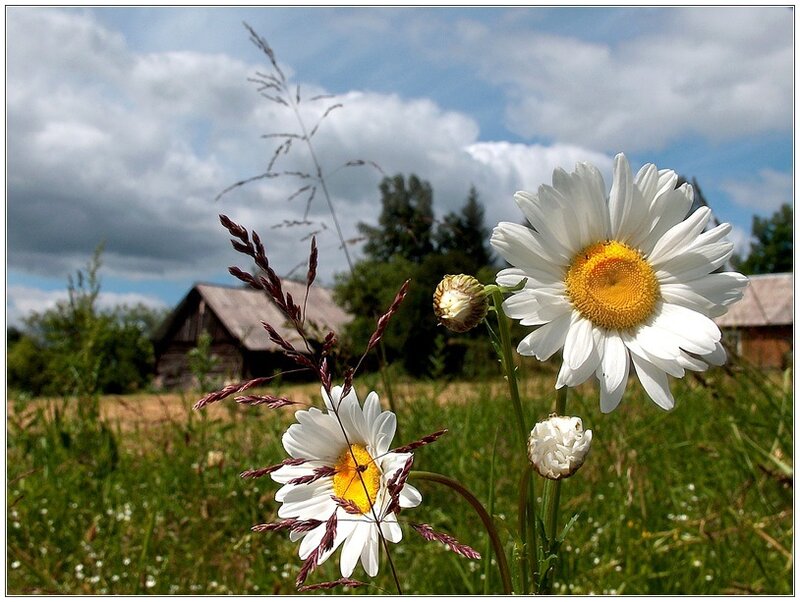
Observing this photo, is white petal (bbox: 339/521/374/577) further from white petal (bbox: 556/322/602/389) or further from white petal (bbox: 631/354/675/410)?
white petal (bbox: 631/354/675/410)

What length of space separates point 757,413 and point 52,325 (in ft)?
16.7

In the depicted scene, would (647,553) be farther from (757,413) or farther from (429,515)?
(757,413)

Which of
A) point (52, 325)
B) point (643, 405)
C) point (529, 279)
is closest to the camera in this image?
point (529, 279)

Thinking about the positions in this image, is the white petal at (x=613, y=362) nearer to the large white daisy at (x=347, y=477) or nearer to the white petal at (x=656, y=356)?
the white petal at (x=656, y=356)

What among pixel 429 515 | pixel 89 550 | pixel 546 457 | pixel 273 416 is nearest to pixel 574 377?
pixel 546 457

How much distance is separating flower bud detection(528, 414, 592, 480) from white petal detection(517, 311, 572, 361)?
0.36ft

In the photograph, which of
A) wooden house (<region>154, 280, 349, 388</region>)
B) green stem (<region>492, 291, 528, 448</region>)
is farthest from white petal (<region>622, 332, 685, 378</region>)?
wooden house (<region>154, 280, 349, 388</region>)

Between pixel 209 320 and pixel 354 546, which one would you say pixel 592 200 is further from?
pixel 209 320

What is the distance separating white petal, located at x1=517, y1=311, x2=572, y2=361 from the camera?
3.44 feet

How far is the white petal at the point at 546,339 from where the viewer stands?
1.05 m

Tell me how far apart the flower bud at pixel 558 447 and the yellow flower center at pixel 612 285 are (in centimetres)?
21

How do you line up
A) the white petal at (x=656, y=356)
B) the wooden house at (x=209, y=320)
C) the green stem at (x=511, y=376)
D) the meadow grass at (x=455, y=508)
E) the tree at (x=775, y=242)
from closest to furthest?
the green stem at (x=511, y=376) → the white petal at (x=656, y=356) → the meadow grass at (x=455, y=508) → the wooden house at (x=209, y=320) → the tree at (x=775, y=242)

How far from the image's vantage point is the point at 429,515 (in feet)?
10.8

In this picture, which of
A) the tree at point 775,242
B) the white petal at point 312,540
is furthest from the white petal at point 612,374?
the tree at point 775,242
